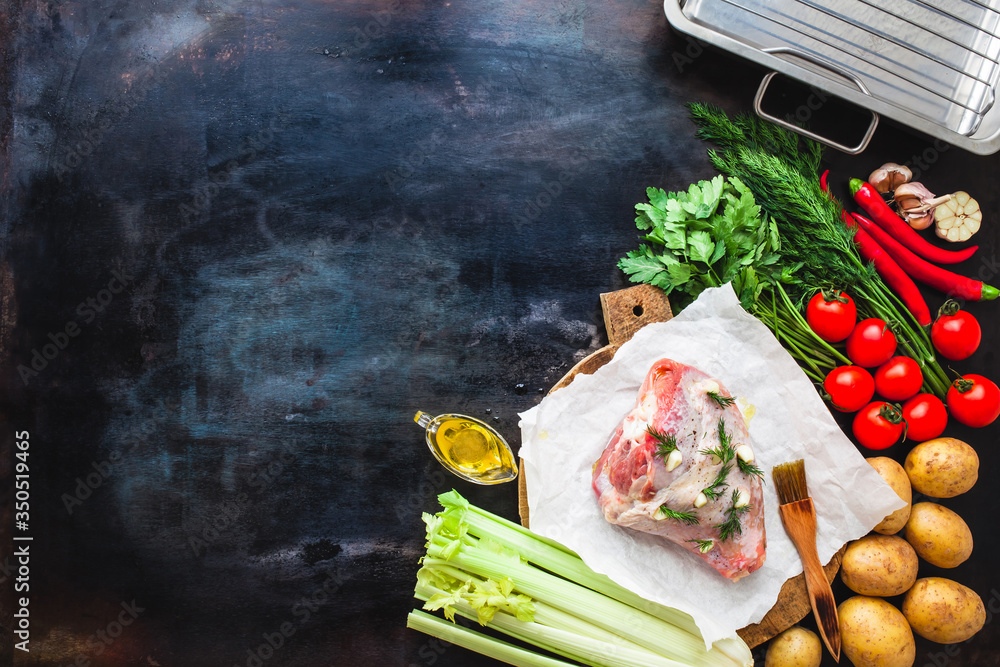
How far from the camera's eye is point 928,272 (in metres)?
3.22

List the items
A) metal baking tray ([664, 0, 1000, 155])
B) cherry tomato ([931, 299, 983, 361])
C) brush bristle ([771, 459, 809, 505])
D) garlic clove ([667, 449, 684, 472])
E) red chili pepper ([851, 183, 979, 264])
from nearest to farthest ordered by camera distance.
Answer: garlic clove ([667, 449, 684, 472]), brush bristle ([771, 459, 809, 505]), metal baking tray ([664, 0, 1000, 155]), cherry tomato ([931, 299, 983, 361]), red chili pepper ([851, 183, 979, 264])

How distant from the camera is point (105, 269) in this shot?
3238 millimetres

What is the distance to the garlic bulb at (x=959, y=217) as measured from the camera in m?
3.24

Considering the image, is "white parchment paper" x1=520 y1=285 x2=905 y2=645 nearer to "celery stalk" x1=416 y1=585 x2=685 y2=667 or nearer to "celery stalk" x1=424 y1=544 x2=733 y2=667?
"celery stalk" x1=424 y1=544 x2=733 y2=667

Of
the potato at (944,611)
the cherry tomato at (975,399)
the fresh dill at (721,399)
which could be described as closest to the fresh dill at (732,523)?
the fresh dill at (721,399)

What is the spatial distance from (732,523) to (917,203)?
89.0 inches

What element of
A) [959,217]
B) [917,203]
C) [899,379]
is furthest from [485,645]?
[959,217]

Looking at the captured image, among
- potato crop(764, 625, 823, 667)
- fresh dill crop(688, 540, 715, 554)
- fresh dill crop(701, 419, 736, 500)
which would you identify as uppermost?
fresh dill crop(701, 419, 736, 500)

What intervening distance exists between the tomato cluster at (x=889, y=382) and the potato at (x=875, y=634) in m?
0.87

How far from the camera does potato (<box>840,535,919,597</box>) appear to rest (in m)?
2.88

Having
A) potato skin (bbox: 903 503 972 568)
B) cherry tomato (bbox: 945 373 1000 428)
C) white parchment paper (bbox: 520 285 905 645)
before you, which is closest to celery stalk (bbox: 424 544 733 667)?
white parchment paper (bbox: 520 285 905 645)

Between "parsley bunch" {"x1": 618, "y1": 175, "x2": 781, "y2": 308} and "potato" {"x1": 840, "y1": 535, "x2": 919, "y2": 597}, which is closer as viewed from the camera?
"potato" {"x1": 840, "y1": 535, "x2": 919, "y2": 597}

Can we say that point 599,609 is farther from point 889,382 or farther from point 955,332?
point 955,332

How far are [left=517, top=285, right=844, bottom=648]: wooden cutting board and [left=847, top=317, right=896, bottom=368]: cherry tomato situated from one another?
108 centimetres
